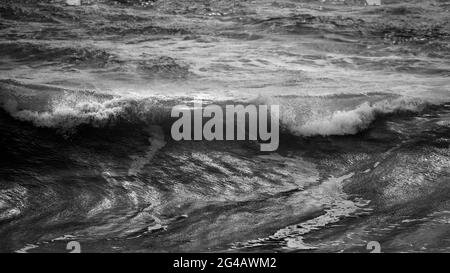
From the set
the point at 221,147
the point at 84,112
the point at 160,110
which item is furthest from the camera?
the point at 160,110

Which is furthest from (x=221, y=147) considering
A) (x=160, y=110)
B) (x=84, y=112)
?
(x=84, y=112)

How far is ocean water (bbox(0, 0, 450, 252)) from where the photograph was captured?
14.3 feet

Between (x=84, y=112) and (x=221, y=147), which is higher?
(x=84, y=112)

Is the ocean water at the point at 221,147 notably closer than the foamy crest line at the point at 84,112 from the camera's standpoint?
Yes

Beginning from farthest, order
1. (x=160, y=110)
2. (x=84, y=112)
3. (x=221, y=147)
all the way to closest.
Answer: (x=160, y=110) → (x=84, y=112) → (x=221, y=147)

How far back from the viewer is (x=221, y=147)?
6.09 m

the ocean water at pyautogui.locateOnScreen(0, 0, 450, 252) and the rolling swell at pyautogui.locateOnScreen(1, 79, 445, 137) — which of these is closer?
the ocean water at pyautogui.locateOnScreen(0, 0, 450, 252)

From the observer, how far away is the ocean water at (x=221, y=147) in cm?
437

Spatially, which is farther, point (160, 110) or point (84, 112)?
point (160, 110)

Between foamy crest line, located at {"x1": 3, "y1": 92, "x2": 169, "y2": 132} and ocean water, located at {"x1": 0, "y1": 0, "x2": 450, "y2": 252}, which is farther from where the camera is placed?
foamy crest line, located at {"x1": 3, "y1": 92, "x2": 169, "y2": 132}

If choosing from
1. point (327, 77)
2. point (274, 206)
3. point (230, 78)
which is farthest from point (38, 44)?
point (274, 206)

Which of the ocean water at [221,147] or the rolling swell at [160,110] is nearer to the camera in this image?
the ocean water at [221,147]

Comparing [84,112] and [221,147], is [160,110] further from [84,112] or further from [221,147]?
[221,147]
